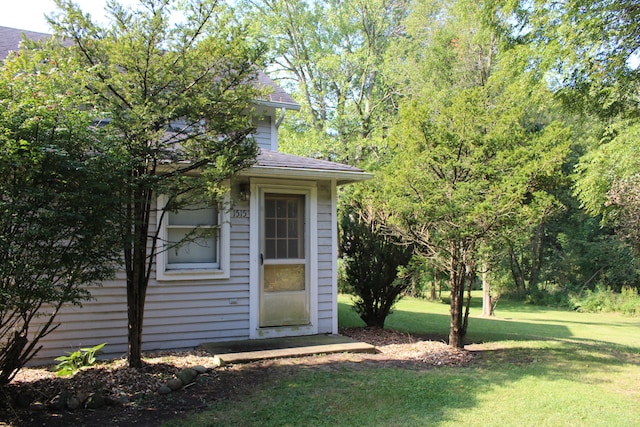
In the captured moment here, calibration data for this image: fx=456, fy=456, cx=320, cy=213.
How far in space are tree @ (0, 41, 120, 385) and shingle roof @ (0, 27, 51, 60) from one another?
17.5 feet

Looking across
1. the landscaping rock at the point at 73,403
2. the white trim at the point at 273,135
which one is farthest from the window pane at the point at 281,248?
the landscaping rock at the point at 73,403

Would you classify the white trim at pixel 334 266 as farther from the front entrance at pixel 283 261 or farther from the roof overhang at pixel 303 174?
the front entrance at pixel 283 261

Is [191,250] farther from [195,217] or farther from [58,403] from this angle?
[58,403]

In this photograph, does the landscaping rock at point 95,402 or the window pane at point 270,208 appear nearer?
the landscaping rock at point 95,402

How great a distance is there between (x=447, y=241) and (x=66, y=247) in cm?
500

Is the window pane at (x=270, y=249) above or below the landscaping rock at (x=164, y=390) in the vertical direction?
above

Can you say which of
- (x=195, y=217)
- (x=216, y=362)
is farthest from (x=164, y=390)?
(x=195, y=217)

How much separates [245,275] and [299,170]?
1.86m

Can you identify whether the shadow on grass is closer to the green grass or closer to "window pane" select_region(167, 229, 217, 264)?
the green grass

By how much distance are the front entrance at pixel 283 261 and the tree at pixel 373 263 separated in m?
1.63

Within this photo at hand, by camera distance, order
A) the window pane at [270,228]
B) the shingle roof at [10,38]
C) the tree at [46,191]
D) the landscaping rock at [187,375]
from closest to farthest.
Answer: the tree at [46,191] → the landscaping rock at [187,375] → the window pane at [270,228] → the shingle roof at [10,38]

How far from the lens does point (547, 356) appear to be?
22.1 feet

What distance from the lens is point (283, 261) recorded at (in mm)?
7492

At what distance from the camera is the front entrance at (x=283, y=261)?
7371mm
